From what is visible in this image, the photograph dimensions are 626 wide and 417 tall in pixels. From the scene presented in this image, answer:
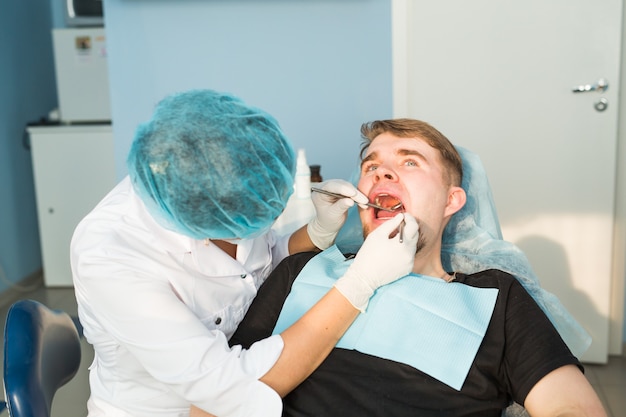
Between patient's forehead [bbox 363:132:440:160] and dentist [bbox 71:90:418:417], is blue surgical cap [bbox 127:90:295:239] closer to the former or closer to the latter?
dentist [bbox 71:90:418:417]

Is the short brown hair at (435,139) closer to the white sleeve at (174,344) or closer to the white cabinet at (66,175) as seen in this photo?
the white sleeve at (174,344)

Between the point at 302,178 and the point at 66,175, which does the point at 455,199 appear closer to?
the point at 302,178

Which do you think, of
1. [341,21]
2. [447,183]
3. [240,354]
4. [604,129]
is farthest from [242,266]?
[604,129]

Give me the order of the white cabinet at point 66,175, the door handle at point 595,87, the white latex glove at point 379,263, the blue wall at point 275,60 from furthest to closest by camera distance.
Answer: the white cabinet at point 66,175
the blue wall at point 275,60
the door handle at point 595,87
the white latex glove at point 379,263

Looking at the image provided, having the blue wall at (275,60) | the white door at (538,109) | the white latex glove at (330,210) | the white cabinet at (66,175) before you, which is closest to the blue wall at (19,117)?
the white cabinet at (66,175)

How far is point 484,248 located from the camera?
5.20 feet

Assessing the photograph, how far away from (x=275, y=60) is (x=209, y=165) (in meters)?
1.78

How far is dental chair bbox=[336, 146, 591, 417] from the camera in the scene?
149 centimetres

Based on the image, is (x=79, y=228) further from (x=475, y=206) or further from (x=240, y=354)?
(x=475, y=206)

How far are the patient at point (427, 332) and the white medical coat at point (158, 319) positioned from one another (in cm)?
19

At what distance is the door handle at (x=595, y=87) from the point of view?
8.38ft

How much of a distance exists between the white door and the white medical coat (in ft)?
5.08

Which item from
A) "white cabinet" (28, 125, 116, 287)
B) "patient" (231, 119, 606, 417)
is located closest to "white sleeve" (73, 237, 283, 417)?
"patient" (231, 119, 606, 417)

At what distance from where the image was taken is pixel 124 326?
1155mm
